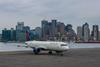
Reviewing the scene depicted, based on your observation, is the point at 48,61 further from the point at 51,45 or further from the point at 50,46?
the point at 50,46

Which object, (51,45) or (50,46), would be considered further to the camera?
(50,46)

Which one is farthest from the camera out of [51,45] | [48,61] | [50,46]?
[50,46]

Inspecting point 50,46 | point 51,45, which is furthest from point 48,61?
point 50,46

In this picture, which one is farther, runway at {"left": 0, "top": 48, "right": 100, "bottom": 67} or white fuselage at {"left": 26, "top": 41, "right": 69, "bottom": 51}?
white fuselage at {"left": 26, "top": 41, "right": 69, "bottom": 51}

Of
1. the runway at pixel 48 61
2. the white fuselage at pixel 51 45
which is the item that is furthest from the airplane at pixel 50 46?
the runway at pixel 48 61

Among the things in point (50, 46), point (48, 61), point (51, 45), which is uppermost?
point (51, 45)

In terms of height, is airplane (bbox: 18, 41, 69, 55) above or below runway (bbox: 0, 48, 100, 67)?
above

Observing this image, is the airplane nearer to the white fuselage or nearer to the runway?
the white fuselage

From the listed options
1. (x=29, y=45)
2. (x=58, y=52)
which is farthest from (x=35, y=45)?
A: (x=58, y=52)

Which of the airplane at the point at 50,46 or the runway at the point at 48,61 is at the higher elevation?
the airplane at the point at 50,46

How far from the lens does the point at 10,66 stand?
A: 99.5 feet

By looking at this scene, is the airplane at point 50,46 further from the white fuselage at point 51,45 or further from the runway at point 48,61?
the runway at point 48,61

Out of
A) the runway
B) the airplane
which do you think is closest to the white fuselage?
the airplane

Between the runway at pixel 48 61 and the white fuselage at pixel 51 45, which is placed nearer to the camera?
the runway at pixel 48 61
